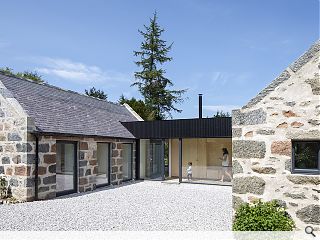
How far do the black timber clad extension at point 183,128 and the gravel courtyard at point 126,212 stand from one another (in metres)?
3.17

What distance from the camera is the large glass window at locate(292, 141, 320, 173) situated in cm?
595

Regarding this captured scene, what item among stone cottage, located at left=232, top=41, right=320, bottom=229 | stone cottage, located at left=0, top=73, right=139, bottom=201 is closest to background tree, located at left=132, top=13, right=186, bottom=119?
stone cottage, located at left=0, top=73, right=139, bottom=201

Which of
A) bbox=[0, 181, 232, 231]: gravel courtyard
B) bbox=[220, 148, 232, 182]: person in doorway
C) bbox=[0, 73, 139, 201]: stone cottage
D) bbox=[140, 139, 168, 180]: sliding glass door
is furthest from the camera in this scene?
bbox=[140, 139, 168, 180]: sliding glass door

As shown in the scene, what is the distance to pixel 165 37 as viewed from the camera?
3625cm

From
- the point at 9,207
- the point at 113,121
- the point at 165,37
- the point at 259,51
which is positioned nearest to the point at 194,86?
the point at 165,37

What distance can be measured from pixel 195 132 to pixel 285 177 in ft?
33.4

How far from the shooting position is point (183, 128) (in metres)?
16.6

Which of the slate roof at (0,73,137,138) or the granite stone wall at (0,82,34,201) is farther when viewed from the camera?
the slate roof at (0,73,137,138)

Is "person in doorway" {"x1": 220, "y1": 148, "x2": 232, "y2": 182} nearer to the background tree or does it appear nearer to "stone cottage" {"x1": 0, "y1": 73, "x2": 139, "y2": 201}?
"stone cottage" {"x1": 0, "y1": 73, "x2": 139, "y2": 201}

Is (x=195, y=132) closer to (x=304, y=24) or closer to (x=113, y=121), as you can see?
(x=113, y=121)

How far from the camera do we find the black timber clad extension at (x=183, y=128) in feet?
50.8

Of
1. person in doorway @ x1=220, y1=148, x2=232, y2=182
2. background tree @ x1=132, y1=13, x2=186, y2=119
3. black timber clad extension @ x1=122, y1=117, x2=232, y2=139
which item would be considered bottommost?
person in doorway @ x1=220, y1=148, x2=232, y2=182

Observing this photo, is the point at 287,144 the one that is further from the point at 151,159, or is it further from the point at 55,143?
the point at 151,159

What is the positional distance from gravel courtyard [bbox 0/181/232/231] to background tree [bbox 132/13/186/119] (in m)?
21.3
